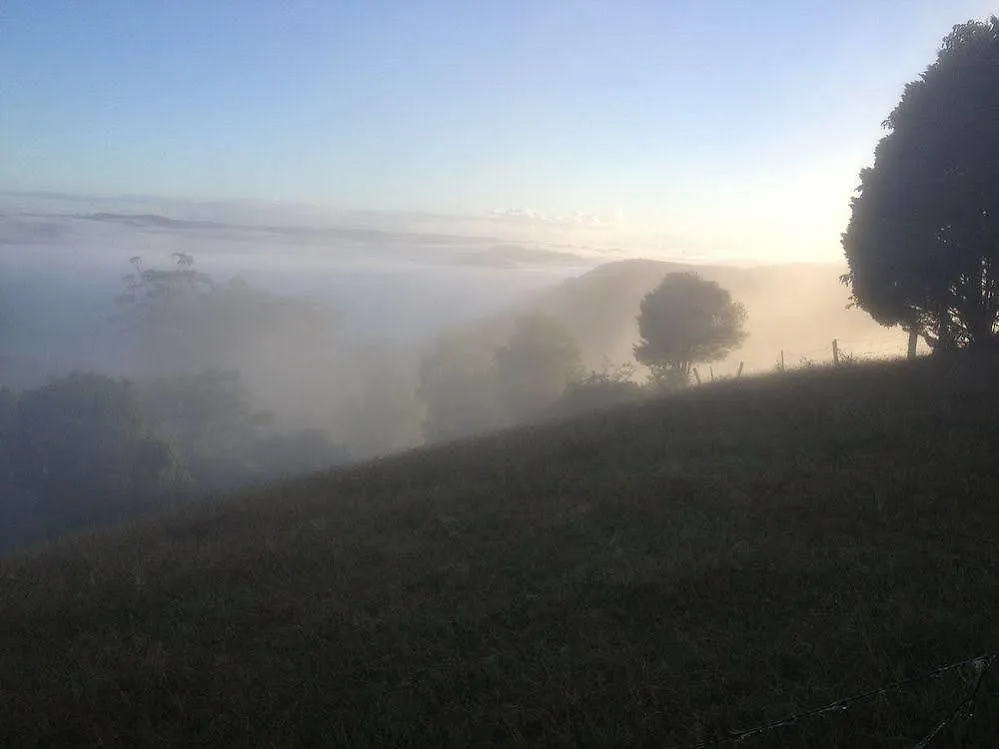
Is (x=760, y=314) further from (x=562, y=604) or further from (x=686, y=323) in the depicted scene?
(x=562, y=604)

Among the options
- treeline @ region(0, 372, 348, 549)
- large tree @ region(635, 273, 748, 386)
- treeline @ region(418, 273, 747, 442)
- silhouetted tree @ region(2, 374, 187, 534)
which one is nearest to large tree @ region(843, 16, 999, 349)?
treeline @ region(418, 273, 747, 442)

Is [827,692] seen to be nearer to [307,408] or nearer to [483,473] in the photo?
[483,473]

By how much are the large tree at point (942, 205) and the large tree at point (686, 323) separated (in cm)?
2197

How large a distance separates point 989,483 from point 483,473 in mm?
8929

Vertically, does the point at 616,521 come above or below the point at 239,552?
above

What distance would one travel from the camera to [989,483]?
1000cm

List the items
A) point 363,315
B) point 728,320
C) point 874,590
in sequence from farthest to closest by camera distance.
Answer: point 363,315 → point 728,320 → point 874,590

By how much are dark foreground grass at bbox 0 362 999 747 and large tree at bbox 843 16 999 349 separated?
5.44 metres

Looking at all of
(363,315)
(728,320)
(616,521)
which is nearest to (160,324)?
(363,315)

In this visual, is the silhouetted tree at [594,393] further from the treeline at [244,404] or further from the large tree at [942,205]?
the large tree at [942,205]

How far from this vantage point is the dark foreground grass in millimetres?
5738

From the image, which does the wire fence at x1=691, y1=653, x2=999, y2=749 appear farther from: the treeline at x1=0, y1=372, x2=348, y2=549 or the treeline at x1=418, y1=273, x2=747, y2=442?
the treeline at x1=0, y1=372, x2=348, y2=549

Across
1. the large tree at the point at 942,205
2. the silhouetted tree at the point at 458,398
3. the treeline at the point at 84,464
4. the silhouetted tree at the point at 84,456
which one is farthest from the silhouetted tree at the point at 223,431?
the large tree at the point at 942,205

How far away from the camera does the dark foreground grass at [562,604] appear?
574cm
